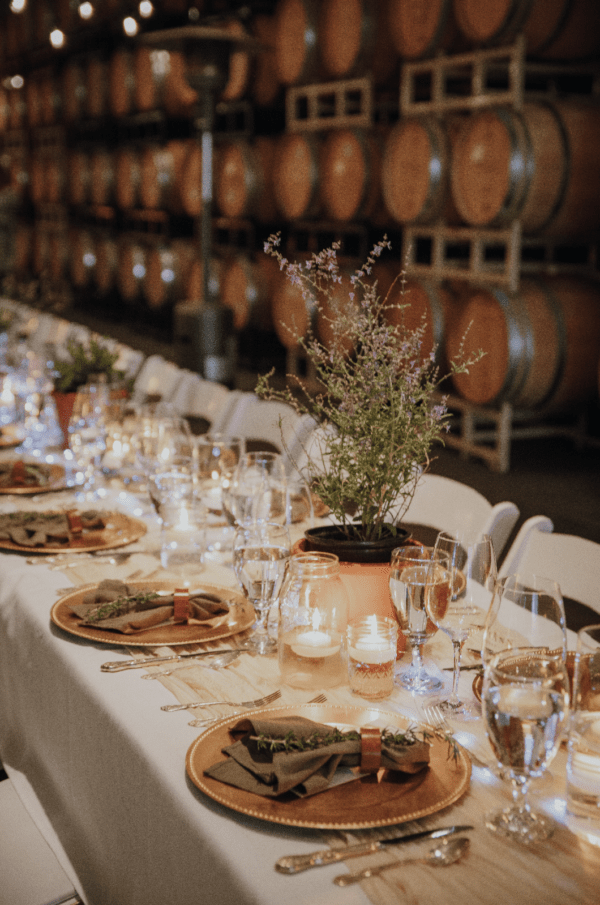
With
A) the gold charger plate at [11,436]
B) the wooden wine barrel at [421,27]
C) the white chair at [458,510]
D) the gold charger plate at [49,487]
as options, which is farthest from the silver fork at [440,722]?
the wooden wine barrel at [421,27]

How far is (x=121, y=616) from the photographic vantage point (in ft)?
4.91

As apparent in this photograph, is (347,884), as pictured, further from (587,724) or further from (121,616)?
(121,616)

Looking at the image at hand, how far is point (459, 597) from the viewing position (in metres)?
1.30

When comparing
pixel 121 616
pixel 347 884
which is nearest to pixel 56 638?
pixel 121 616

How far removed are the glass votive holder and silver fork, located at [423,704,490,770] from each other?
0.06 metres

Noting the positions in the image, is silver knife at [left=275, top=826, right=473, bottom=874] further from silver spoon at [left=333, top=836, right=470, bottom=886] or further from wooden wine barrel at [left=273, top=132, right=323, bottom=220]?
wooden wine barrel at [left=273, top=132, right=323, bottom=220]

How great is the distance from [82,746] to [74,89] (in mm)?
9830

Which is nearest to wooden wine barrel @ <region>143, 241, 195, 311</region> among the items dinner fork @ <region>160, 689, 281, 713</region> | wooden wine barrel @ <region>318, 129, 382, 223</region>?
wooden wine barrel @ <region>318, 129, 382, 223</region>

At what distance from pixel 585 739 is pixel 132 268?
27.4ft

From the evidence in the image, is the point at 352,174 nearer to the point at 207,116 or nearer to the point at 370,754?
the point at 207,116

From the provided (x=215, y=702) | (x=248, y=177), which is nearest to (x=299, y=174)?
(x=248, y=177)

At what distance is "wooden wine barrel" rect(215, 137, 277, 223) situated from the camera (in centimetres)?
686

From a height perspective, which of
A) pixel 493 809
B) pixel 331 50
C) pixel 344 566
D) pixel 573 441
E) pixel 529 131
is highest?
pixel 331 50

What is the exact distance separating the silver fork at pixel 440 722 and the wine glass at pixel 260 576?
0.91ft
